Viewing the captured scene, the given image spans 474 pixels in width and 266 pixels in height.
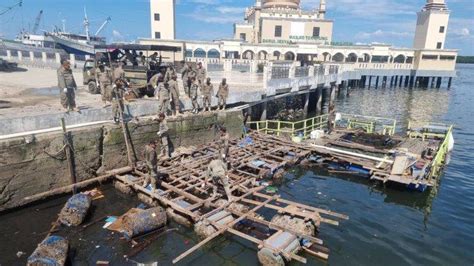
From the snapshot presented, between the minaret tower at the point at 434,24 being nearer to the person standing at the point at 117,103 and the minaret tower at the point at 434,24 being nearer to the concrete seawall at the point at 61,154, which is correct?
the concrete seawall at the point at 61,154

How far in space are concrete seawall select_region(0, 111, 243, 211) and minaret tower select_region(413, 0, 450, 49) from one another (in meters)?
57.1

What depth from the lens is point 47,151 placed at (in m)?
11.0

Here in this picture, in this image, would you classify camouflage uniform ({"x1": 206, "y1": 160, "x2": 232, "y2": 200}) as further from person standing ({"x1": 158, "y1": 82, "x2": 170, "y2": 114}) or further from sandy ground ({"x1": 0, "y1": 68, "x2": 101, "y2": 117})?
sandy ground ({"x1": 0, "y1": 68, "x2": 101, "y2": 117})

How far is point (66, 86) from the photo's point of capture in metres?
11.9

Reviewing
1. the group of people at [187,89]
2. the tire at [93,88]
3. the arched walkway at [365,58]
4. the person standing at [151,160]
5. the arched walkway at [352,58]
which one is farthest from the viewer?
the arched walkway at [365,58]

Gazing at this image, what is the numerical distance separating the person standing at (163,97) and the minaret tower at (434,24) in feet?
191

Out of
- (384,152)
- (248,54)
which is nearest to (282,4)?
(248,54)

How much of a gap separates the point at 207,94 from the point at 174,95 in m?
1.94

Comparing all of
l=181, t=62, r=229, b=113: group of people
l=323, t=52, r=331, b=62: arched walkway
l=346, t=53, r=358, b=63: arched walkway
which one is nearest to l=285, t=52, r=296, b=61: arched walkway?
l=323, t=52, r=331, b=62: arched walkway

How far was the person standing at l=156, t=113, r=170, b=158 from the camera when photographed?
13559 mm

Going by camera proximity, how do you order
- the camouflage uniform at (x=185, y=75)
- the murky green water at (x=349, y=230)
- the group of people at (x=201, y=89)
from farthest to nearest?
the camouflage uniform at (x=185, y=75), the group of people at (x=201, y=89), the murky green water at (x=349, y=230)

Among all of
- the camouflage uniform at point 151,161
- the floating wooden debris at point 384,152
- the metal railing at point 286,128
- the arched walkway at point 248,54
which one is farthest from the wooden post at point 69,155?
the arched walkway at point 248,54

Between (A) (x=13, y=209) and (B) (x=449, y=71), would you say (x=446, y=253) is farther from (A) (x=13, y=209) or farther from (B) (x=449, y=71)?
(B) (x=449, y=71)

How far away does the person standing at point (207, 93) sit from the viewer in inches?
632
